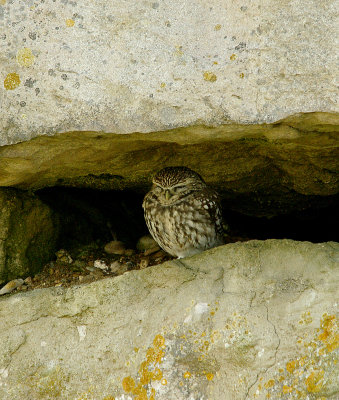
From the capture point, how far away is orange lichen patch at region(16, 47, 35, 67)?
3.43 metres

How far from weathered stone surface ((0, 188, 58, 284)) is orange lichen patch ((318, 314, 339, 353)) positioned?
7.88ft

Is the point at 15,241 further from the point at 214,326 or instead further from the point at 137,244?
the point at 214,326

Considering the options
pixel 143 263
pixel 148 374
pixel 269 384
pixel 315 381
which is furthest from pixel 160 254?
pixel 315 381

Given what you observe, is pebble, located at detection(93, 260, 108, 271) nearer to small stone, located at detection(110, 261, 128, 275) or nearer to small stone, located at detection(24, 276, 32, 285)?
small stone, located at detection(110, 261, 128, 275)

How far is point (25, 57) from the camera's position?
3.44m

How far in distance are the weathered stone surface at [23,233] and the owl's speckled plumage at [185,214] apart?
2.95 ft

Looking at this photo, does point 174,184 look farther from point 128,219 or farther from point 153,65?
point 153,65

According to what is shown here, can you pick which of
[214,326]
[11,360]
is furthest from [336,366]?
[11,360]

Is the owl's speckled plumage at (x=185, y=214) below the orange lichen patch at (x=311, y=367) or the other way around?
the other way around

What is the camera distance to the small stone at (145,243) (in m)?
5.47

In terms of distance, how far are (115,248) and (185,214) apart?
32.5 inches

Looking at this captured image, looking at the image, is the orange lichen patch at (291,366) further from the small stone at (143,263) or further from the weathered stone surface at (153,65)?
the small stone at (143,263)

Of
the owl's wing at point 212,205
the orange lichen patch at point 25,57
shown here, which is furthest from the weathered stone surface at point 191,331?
the orange lichen patch at point 25,57

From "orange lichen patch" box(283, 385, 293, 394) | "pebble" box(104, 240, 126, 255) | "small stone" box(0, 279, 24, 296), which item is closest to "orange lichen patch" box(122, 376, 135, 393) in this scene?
"orange lichen patch" box(283, 385, 293, 394)
